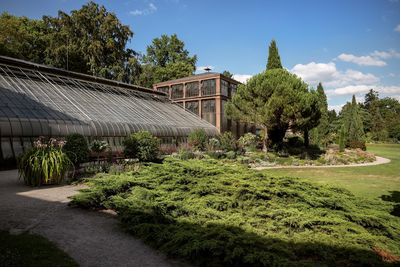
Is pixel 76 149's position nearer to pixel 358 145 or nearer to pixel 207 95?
pixel 207 95

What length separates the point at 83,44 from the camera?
44.7 metres

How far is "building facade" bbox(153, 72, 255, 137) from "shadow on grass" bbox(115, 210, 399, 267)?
105ft

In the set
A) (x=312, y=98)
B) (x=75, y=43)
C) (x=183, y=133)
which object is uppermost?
(x=75, y=43)

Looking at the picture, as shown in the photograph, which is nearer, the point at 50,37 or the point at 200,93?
the point at 200,93

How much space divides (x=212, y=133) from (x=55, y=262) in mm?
31201

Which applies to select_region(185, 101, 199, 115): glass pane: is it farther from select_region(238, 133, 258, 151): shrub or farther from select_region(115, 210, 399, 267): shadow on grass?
select_region(115, 210, 399, 267): shadow on grass

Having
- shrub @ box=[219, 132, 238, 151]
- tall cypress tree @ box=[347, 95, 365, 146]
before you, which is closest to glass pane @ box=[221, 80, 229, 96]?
shrub @ box=[219, 132, 238, 151]

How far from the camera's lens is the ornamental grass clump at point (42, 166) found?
33.3ft

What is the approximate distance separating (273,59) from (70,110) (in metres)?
25.1

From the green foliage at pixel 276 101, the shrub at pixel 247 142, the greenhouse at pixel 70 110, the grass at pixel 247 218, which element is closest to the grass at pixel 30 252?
the grass at pixel 247 218

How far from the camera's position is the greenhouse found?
16.2 m

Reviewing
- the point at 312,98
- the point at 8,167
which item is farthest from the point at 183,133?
the point at 8,167

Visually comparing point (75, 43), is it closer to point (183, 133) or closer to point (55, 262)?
point (183, 133)

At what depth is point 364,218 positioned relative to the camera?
207 inches
